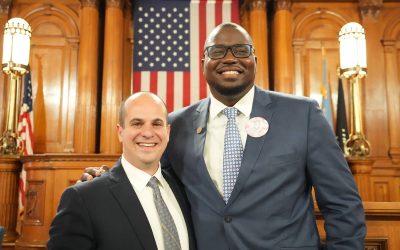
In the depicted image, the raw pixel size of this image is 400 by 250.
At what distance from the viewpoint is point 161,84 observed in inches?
267

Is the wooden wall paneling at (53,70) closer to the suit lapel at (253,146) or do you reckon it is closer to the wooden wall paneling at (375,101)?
the wooden wall paneling at (375,101)

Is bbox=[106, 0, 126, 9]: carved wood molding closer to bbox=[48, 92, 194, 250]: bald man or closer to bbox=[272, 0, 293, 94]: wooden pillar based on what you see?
bbox=[272, 0, 293, 94]: wooden pillar

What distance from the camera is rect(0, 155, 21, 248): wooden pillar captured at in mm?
4766

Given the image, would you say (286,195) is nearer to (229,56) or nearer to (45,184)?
(229,56)

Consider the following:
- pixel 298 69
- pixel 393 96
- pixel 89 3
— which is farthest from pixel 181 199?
pixel 393 96

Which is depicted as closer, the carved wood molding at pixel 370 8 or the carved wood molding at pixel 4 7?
the carved wood molding at pixel 4 7

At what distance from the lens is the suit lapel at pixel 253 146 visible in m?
1.59

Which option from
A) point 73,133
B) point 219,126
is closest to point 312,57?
point 73,133

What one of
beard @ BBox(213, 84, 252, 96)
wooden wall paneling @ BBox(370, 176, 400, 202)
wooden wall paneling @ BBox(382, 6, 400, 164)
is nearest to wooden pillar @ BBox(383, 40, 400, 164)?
wooden wall paneling @ BBox(382, 6, 400, 164)

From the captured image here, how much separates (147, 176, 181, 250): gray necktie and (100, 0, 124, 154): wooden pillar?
4.99m

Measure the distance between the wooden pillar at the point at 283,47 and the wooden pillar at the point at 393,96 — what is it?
1680mm

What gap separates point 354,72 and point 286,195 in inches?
141

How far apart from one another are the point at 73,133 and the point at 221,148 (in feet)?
17.9

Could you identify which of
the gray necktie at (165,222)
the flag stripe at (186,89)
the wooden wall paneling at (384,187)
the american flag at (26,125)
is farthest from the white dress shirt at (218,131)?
the wooden wall paneling at (384,187)
